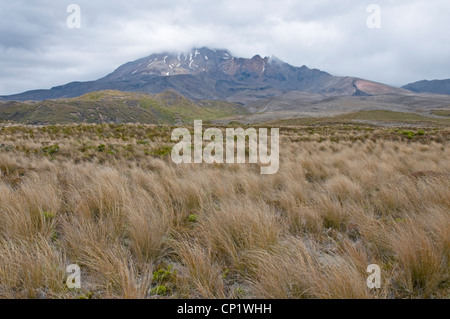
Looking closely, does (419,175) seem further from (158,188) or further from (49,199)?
(49,199)

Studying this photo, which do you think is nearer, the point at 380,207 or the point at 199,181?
the point at 380,207

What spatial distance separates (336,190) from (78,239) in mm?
4739

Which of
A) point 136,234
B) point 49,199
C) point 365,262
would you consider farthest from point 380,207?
point 49,199

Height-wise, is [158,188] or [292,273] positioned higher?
[158,188]

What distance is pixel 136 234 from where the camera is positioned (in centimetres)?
299

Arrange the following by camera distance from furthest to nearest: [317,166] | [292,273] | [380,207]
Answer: [317,166], [380,207], [292,273]

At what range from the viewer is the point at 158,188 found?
4934 mm

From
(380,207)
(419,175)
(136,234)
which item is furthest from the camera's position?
(419,175)
